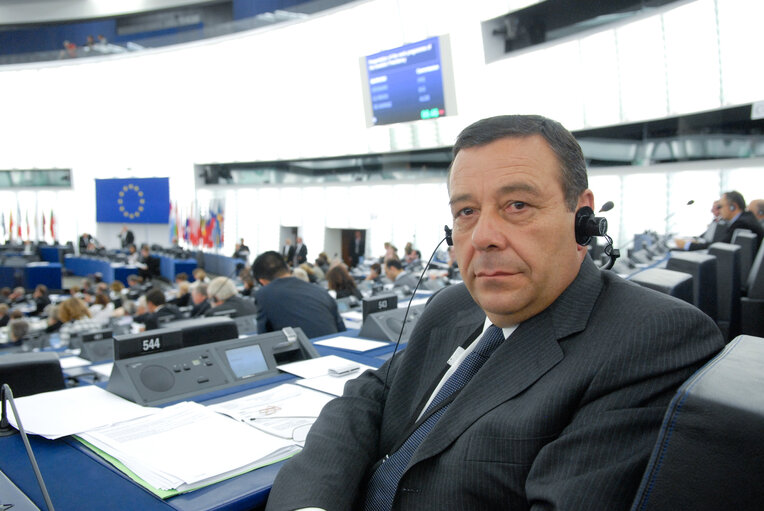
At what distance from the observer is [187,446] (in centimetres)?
129

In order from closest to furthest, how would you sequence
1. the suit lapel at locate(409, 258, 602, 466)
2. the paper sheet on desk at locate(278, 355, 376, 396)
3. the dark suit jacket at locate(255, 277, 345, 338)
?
the suit lapel at locate(409, 258, 602, 466)
the paper sheet on desk at locate(278, 355, 376, 396)
the dark suit jacket at locate(255, 277, 345, 338)

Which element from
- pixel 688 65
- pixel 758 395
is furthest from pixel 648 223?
pixel 758 395

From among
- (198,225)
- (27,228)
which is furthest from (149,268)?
(27,228)

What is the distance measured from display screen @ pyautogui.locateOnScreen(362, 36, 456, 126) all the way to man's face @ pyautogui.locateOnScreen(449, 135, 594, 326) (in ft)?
28.7

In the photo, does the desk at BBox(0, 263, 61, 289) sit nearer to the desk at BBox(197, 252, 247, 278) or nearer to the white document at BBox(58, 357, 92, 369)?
the desk at BBox(197, 252, 247, 278)

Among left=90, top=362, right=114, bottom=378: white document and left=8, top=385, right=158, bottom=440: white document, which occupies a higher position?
left=8, top=385, right=158, bottom=440: white document

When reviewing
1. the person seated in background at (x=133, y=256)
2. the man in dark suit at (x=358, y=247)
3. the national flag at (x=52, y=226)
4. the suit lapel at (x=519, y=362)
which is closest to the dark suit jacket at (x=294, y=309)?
the suit lapel at (x=519, y=362)

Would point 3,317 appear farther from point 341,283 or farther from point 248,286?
point 341,283

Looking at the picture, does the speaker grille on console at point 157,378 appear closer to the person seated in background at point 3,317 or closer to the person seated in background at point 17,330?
the person seated in background at point 17,330

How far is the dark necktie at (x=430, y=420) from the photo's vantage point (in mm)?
1105

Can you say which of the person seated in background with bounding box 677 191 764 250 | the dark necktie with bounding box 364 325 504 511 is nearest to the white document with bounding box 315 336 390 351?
the dark necktie with bounding box 364 325 504 511

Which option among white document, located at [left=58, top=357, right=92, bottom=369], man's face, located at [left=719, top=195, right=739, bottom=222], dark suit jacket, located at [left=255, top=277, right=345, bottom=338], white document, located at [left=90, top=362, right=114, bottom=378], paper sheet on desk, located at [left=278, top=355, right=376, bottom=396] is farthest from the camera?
man's face, located at [left=719, top=195, right=739, bottom=222]

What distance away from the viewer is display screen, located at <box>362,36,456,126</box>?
30.9 ft

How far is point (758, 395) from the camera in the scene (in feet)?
1.84
